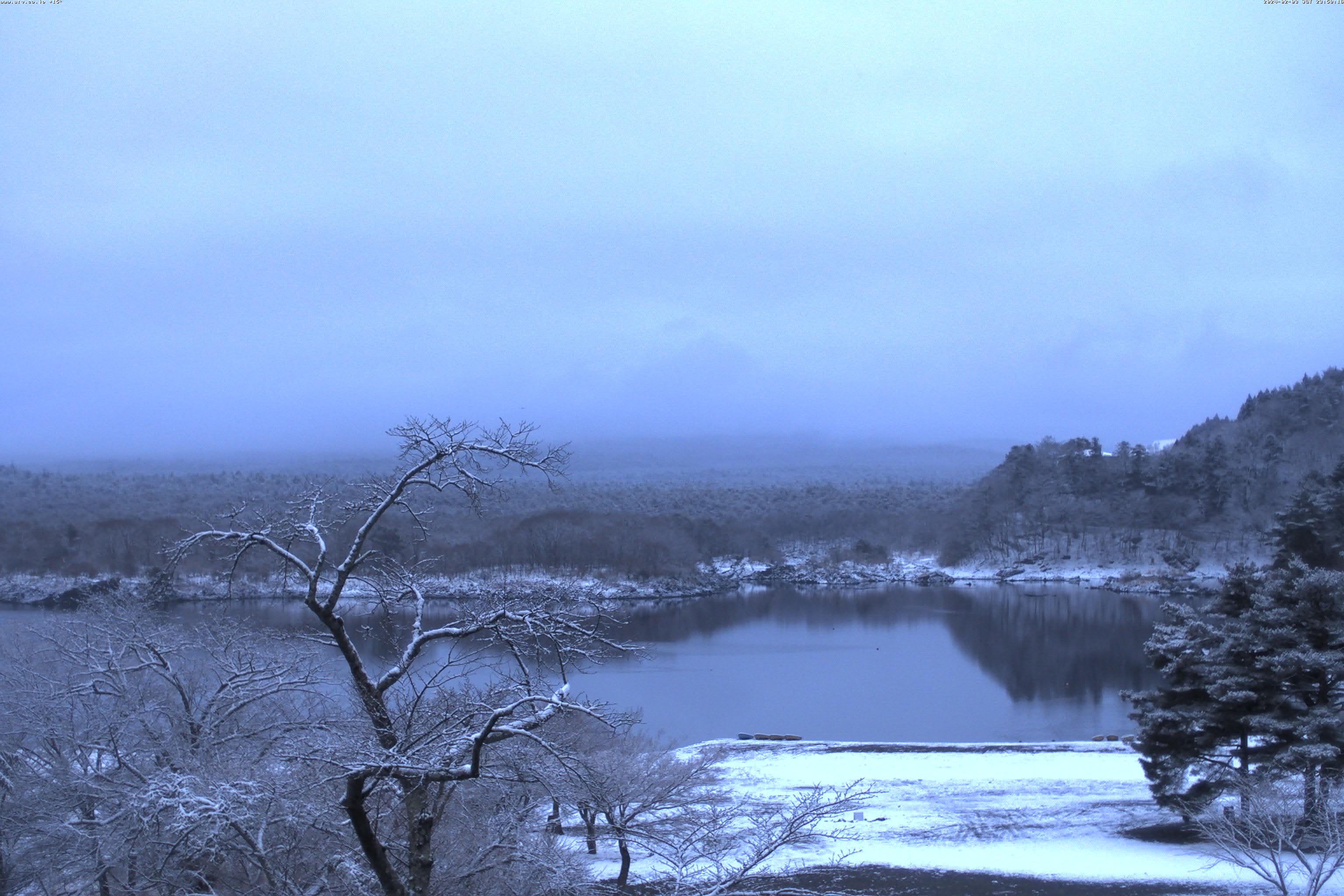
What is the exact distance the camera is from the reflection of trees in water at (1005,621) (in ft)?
115

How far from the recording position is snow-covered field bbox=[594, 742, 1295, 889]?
1440 centimetres

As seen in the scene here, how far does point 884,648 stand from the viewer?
41688mm

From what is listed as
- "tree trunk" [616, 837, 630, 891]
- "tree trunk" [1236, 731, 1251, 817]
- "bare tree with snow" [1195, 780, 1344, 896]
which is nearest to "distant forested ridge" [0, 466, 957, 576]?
"tree trunk" [616, 837, 630, 891]

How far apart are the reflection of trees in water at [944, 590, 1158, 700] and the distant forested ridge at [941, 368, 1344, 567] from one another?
1155cm

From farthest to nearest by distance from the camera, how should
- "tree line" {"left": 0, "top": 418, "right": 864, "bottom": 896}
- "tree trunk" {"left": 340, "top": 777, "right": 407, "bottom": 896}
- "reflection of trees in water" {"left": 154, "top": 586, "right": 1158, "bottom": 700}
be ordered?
"reflection of trees in water" {"left": 154, "top": 586, "right": 1158, "bottom": 700} → "tree line" {"left": 0, "top": 418, "right": 864, "bottom": 896} → "tree trunk" {"left": 340, "top": 777, "right": 407, "bottom": 896}

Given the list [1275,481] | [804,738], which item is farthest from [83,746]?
[1275,481]

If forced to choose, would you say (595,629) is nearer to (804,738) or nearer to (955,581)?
(804,738)

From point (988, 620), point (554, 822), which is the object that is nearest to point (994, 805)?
point (554, 822)

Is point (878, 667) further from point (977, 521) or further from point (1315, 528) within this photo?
point (977, 521)

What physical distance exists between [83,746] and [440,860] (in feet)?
17.5

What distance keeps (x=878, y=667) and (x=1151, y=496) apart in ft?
142

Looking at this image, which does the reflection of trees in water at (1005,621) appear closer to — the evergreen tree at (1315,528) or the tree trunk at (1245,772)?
the evergreen tree at (1315,528)

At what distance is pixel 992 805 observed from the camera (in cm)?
1819

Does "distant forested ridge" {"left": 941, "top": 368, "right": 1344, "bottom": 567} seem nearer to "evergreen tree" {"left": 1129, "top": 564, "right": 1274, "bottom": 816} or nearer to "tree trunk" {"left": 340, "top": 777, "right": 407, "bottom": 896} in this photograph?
"evergreen tree" {"left": 1129, "top": 564, "right": 1274, "bottom": 816}
